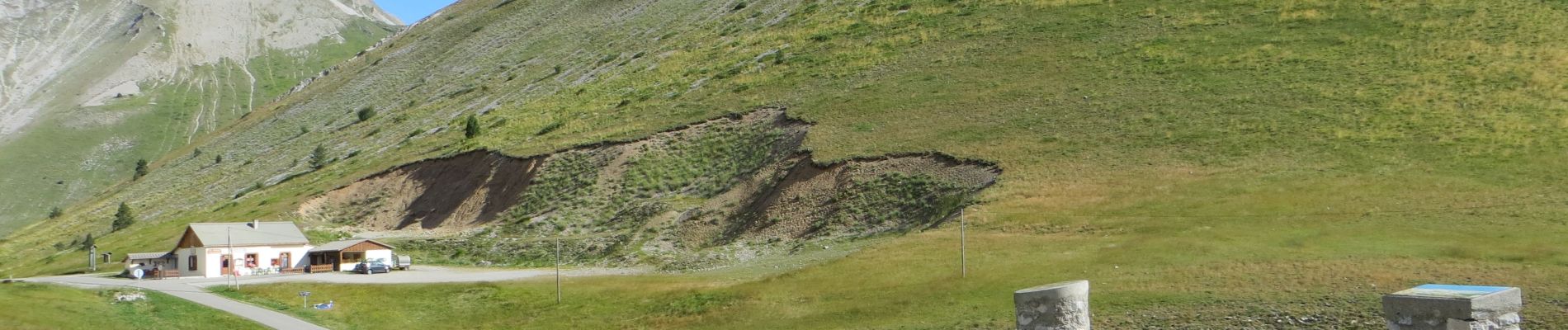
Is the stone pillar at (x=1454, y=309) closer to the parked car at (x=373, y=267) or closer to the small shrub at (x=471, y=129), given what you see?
the parked car at (x=373, y=267)

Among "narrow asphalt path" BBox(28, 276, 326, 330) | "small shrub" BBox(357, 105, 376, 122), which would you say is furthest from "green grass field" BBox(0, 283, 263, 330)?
"small shrub" BBox(357, 105, 376, 122)

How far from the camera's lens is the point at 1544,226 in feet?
127

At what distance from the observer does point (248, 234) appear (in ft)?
225

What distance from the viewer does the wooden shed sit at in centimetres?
6556

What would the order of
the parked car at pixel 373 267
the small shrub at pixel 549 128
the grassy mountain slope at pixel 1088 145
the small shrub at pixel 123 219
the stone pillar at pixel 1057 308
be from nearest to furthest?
the stone pillar at pixel 1057 308 → the grassy mountain slope at pixel 1088 145 → the parked car at pixel 373 267 → the small shrub at pixel 549 128 → the small shrub at pixel 123 219

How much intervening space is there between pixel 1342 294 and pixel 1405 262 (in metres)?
4.41

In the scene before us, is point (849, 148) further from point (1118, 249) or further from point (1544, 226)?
point (1544, 226)

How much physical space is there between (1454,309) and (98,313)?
44690 mm

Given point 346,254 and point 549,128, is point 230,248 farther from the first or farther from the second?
point 549,128

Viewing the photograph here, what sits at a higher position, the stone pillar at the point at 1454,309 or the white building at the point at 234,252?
the white building at the point at 234,252

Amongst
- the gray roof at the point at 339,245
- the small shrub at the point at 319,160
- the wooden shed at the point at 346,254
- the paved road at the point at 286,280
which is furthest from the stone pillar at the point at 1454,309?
the small shrub at the point at 319,160

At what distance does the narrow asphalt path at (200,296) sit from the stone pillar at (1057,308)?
3448 cm

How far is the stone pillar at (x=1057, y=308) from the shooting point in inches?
540

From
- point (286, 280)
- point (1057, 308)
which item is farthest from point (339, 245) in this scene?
point (1057, 308)
